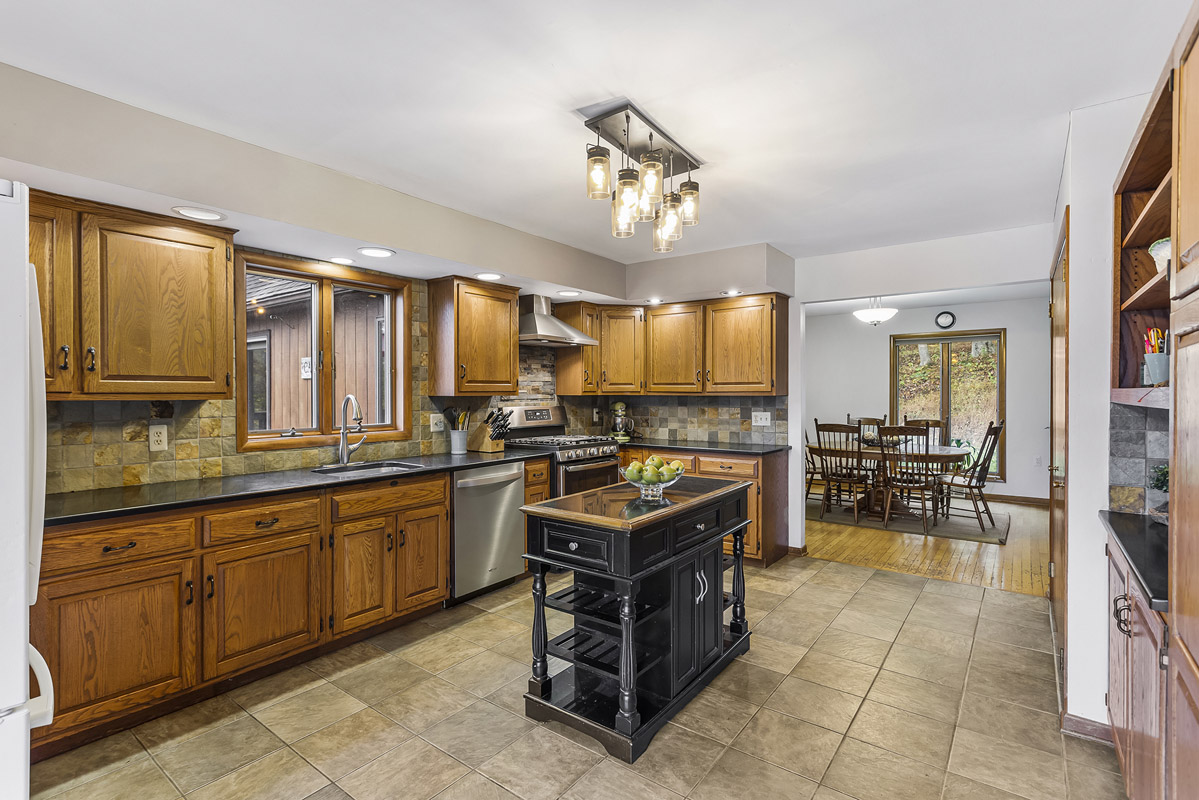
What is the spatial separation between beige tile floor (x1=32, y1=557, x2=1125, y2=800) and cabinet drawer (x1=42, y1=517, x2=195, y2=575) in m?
0.71

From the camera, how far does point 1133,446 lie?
85.0 inches

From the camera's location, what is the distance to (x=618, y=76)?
202 cm

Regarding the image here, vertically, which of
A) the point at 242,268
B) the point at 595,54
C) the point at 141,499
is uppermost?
the point at 595,54

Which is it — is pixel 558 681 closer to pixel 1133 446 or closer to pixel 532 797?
pixel 532 797

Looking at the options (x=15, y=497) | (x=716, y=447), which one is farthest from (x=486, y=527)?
(x=15, y=497)

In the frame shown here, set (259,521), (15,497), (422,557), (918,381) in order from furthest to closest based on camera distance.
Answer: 1. (918,381)
2. (422,557)
3. (259,521)
4. (15,497)

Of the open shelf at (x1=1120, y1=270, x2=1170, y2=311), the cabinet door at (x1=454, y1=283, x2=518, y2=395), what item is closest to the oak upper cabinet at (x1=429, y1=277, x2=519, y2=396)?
the cabinet door at (x1=454, y1=283, x2=518, y2=395)

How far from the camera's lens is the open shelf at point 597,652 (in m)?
2.38

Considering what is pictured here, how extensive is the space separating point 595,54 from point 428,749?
2.58 meters

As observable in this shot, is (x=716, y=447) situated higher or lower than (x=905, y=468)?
higher

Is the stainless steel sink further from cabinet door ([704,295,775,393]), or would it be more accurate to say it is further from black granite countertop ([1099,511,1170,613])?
black granite countertop ([1099,511,1170,613])

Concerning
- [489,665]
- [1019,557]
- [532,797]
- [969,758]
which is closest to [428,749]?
[532,797]

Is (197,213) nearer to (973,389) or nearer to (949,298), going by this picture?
(949,298)

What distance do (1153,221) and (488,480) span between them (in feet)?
10.9
